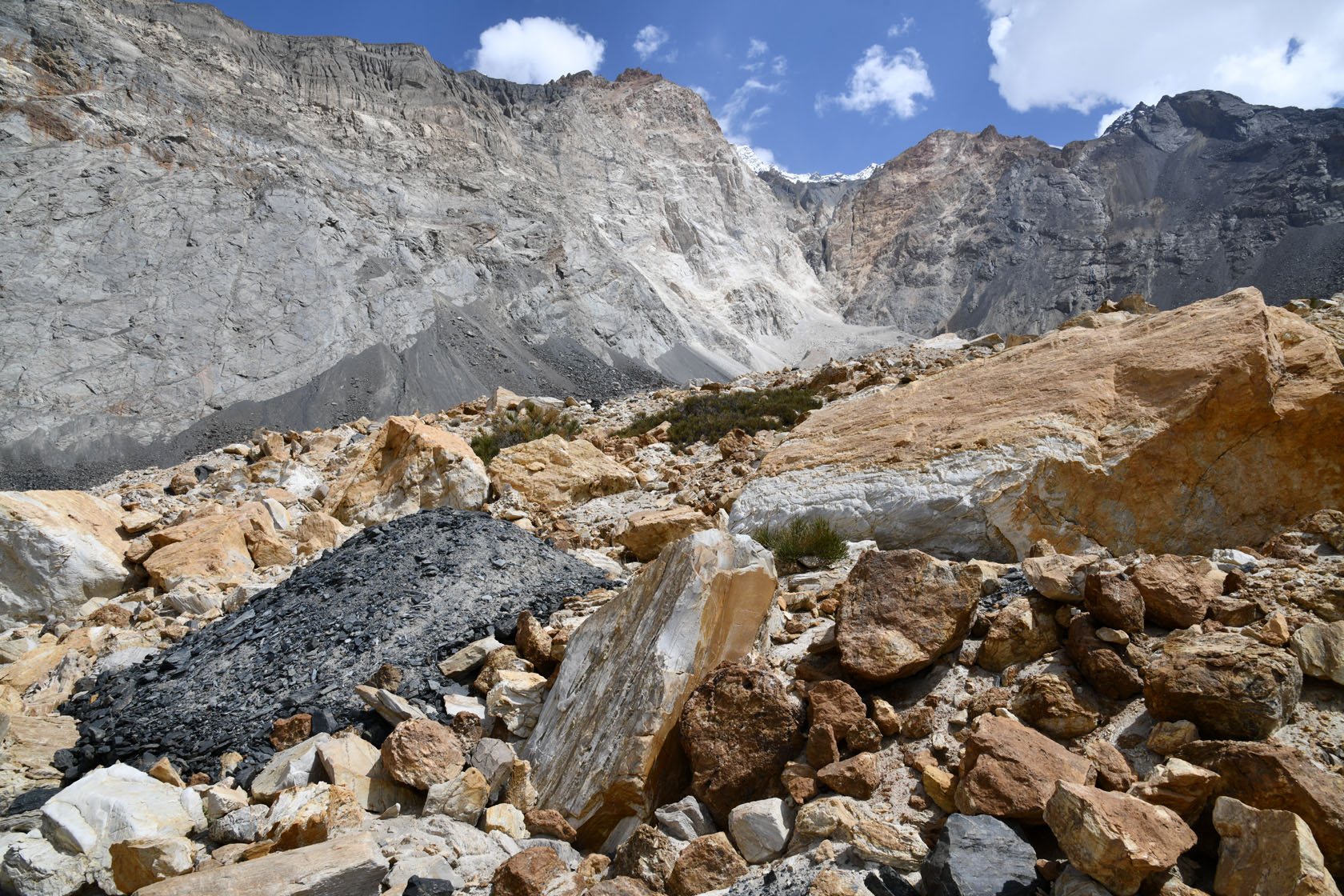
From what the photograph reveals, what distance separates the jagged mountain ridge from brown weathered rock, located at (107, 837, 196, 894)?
2506 centimetres

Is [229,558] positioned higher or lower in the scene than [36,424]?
lower

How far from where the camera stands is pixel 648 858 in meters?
3.15

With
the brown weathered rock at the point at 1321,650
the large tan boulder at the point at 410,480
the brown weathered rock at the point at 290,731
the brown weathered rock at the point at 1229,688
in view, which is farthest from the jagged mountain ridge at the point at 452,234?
the brown weathered rock at the point at 1321,650

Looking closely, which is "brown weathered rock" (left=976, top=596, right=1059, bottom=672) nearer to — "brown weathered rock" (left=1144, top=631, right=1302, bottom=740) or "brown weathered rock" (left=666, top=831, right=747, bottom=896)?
"brown weathered rock" (left=1144, top=631, right=1302, bottom=740)

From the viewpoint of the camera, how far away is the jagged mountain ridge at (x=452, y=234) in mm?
27125

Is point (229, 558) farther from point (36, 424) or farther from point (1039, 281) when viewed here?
point (1039, 281)

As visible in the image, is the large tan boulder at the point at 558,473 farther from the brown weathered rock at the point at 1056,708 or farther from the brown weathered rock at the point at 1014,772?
the brown weathered rock at the point at 1014,772

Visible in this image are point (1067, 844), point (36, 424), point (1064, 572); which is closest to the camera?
point (1067, 844)

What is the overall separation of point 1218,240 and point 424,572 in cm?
6432

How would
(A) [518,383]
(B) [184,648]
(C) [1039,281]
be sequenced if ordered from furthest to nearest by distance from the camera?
1. (C) [1039,281]
2. (A) [518,383]
3. (B) [184,648]

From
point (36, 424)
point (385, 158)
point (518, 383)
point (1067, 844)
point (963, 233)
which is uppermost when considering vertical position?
point (963, 233)

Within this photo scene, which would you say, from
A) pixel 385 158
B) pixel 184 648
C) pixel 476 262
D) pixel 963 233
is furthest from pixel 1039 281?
pixel 184 648

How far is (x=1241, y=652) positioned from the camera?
2688 millimetres

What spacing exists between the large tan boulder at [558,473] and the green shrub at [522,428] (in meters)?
2.00
